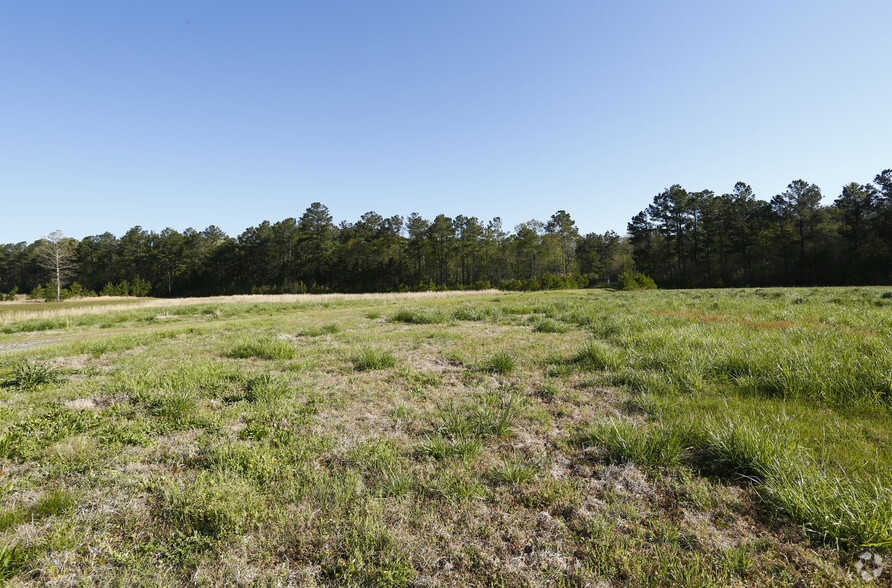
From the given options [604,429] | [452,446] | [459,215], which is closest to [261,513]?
[452,446]

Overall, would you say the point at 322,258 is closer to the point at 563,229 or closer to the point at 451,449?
the point at 563,229

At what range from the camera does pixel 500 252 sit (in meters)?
91.3

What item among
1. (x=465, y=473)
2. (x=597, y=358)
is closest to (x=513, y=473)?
(x=465, y=473)

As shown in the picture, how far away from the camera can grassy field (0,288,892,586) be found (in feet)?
7.76

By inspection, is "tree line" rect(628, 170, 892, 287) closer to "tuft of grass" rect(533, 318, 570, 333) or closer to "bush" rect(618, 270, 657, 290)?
"bush" rect(618, 270, 657, 290)

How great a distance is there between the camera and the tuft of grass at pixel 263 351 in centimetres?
864

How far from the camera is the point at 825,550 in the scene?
2295 mm

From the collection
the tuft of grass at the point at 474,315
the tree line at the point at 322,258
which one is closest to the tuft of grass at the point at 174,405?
the tuft of grass at the point at 474,315

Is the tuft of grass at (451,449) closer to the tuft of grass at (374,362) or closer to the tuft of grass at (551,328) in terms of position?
the tuft of grass at (374,362)

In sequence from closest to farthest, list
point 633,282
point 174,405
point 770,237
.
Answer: point 174,405, point 633,282, point 770,237

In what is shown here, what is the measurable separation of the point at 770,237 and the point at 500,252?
54.8 m

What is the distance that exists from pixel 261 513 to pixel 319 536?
61 centimetres

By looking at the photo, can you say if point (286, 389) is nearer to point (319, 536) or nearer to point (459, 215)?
point (319, 536)

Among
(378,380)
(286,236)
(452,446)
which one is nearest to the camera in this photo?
(452,446)
